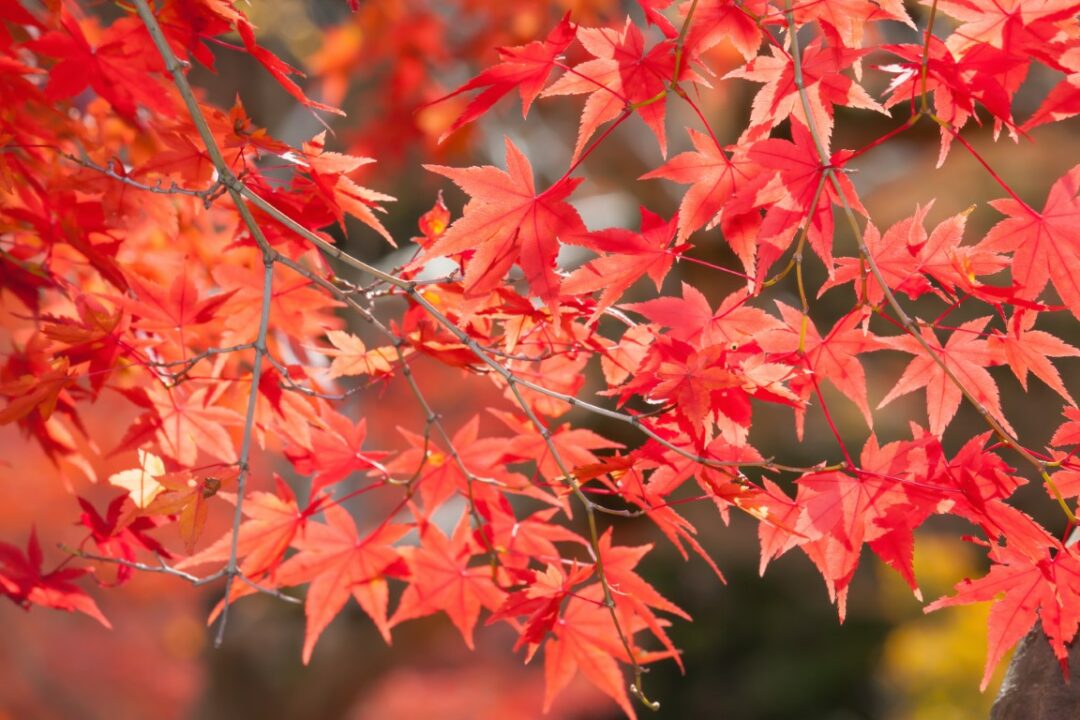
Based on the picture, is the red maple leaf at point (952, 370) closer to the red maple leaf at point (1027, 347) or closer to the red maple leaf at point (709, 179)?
the red maple leaf at point (1027, 347)

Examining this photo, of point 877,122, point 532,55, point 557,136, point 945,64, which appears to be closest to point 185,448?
point 532,55

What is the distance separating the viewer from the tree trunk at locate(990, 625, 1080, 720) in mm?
1329

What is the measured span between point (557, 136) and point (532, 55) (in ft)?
24.2

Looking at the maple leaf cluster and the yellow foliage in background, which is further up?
the maple leaf cluster

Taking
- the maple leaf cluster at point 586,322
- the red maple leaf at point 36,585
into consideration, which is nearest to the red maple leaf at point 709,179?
the maple leaf cluster at point 586,322

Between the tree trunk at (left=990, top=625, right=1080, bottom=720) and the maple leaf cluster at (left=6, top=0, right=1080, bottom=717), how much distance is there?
18 cm

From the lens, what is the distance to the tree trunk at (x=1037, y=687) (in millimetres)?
1329

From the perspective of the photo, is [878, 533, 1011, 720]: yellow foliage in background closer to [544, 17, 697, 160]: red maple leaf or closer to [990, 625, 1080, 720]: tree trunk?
[990, 625, 1080, 720]: tree trunk

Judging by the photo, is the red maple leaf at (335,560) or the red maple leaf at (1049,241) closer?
the red maple leaf at (1049,241)

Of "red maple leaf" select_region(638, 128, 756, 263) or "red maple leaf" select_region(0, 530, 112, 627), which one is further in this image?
"red maple leaf" select_region(0, 530, 112, 627)

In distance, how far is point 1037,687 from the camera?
1359mm

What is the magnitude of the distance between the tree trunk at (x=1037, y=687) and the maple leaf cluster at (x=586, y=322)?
184 mm

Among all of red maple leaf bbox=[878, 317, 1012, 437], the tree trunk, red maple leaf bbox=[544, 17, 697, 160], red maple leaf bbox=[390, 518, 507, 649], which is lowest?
the tree trunk

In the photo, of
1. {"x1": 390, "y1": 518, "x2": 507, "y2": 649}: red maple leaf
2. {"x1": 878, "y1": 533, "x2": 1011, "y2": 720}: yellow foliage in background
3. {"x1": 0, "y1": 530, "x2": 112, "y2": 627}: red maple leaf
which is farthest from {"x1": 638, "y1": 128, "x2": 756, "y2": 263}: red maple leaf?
{"x1": 878, "y1": 533, "x2": 1011, "y2": 720}: yellow foliage in background
